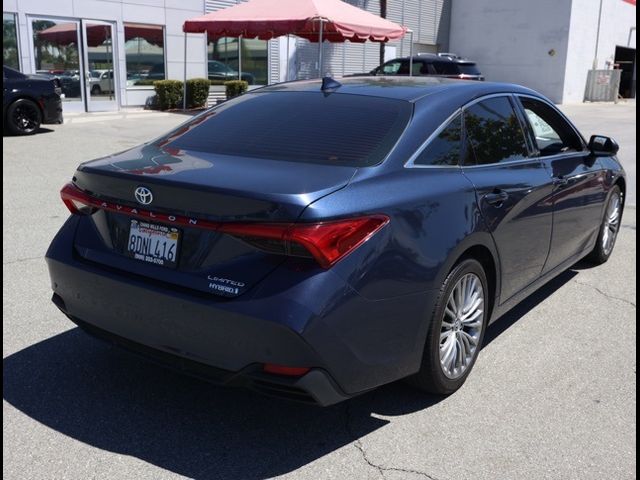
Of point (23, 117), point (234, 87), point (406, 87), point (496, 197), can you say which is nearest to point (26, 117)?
point (23, 117)

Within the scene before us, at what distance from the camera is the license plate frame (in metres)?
2.92

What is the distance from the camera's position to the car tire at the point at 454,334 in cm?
324

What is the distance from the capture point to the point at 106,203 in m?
3.18

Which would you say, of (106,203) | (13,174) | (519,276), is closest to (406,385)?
(519,276)

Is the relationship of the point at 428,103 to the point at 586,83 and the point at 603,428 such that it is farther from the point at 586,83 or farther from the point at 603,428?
the point at 586,83

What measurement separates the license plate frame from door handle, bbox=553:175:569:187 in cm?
258

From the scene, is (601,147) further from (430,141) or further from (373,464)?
(373,464)

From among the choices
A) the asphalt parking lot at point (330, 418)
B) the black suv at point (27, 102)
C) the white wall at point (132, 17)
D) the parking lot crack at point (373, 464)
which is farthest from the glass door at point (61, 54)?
the parking lot crack at point (373, 464)

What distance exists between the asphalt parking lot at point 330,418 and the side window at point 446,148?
120 cm

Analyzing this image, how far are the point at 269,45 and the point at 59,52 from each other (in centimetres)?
837

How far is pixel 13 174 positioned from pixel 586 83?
32.1 meters

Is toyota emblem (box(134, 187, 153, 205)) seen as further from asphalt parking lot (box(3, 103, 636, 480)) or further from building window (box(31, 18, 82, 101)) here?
building window (box(31, 18, 82, 101))

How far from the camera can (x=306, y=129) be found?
3.53 m

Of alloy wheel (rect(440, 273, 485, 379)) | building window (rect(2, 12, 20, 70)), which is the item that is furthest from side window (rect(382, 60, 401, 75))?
alloy wheel (rect(440, 273, 485, 379))
